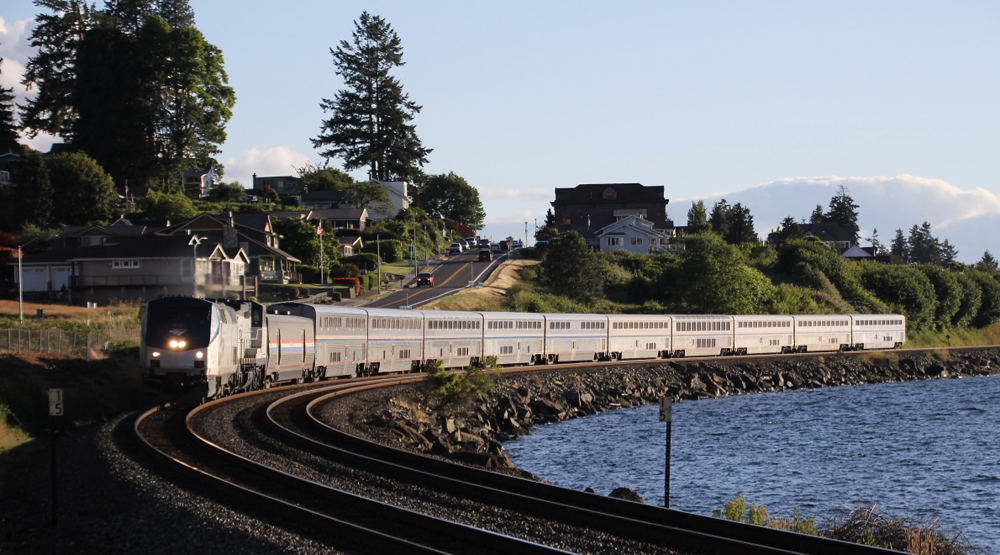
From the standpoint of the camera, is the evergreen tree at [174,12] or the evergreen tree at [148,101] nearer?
the evergreen tree at [148,101]

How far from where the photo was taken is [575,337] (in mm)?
62812

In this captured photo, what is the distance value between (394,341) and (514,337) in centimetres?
1090

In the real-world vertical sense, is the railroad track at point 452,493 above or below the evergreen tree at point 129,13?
below

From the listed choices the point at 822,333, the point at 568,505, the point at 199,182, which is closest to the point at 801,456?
the point at 568,505

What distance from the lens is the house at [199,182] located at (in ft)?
459

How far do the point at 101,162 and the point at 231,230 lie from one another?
1478 inches

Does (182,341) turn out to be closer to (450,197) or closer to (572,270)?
(572,270)

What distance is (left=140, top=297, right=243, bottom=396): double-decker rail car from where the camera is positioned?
29.1m

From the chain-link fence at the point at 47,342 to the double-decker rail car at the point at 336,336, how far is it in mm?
7351

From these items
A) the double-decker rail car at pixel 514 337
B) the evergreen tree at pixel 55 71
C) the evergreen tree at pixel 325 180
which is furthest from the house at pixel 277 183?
the double-decker rail car at pixel 514 337

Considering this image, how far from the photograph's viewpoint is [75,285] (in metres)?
75.5

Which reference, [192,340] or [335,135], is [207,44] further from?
[192,340]

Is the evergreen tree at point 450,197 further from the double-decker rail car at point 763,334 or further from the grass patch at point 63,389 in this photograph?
the grass patch at point 63,389

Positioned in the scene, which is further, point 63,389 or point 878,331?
point 878,331
